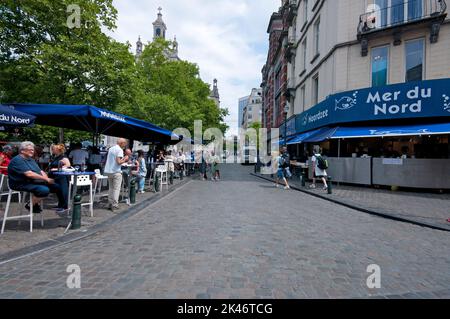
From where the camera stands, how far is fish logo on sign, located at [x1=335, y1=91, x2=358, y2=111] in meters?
14.3

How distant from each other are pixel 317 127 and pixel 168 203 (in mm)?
11983

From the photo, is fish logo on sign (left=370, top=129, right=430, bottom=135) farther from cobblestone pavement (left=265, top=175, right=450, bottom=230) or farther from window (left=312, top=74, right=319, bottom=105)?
window (left=312, top=74, right=319, bottom=105)

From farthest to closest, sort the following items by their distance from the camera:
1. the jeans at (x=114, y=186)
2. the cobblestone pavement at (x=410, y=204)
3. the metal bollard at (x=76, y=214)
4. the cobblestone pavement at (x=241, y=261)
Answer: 1. the jeans at (x=114, y=186)
2. the cobblestone pavement at (x=410, y=204)
3. the metal bollard at (x=76, y=214)
4. the cobblestone pavement at (x=241, y=261)

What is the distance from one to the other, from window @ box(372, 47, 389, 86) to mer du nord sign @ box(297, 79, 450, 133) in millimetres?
1453

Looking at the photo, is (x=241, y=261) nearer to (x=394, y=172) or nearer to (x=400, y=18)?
(x=394, y=172)

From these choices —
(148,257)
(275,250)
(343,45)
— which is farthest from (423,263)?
(343,45)

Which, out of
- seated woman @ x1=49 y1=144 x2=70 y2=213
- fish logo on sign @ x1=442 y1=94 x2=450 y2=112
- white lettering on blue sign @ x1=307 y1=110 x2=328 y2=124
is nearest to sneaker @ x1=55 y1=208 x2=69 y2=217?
seated woman @ x1=49 y1=144 x2=70 y2=213

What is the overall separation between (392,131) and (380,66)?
4.58 m

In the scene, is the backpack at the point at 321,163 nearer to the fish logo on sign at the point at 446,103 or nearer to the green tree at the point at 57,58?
the fish logo on sign at the point at 446,103

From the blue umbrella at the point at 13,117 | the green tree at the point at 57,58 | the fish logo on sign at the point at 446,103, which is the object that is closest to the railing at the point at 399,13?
the fish logo on sign at the point at 446,103

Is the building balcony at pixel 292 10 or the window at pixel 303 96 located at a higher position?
the building balcony at pixel 292 10

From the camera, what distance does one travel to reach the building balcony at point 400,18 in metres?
12.8

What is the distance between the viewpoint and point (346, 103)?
14.6 metres
